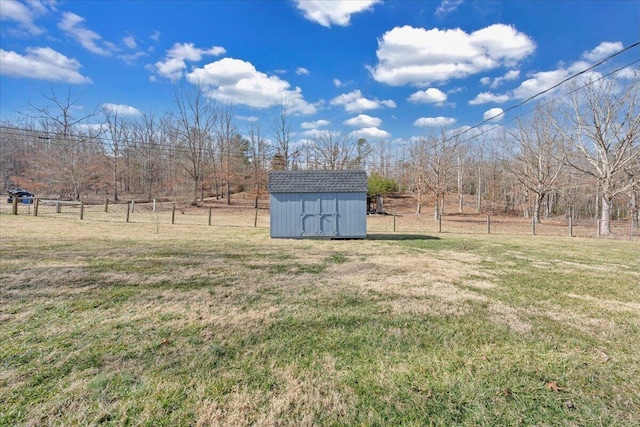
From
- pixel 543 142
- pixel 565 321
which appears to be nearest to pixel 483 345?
pixel 565 321

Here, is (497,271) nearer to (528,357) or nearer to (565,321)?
(565,321)

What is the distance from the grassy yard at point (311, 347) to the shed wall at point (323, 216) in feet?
17.7

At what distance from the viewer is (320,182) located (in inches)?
439

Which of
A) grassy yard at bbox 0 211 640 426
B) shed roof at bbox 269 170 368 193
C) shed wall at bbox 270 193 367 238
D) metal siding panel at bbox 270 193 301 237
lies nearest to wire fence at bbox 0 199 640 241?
shed wall at bbox 270 193 367 238

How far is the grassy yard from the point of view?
6.44 ft

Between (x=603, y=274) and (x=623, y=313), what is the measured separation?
9.81 ft

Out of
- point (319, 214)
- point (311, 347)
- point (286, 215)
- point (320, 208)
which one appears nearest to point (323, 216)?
point (319, 214)

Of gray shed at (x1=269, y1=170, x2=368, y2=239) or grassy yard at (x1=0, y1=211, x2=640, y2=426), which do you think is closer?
grassy yard at (x1=0, y1=211, x2=640, y2=426)

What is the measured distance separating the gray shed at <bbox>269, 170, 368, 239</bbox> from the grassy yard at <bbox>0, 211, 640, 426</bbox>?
5.41 metres

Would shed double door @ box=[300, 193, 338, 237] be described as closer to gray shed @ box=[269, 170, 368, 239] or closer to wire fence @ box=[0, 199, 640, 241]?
gray shed @ box=[269, 170, 368, 239]

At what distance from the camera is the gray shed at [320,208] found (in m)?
11.1

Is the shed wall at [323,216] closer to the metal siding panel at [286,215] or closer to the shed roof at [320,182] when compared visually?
the metal siding panel at [286,215]

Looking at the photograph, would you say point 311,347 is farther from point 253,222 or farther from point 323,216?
point 253,222

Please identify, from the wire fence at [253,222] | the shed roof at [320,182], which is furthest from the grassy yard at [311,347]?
the wire fence at [253,222]
